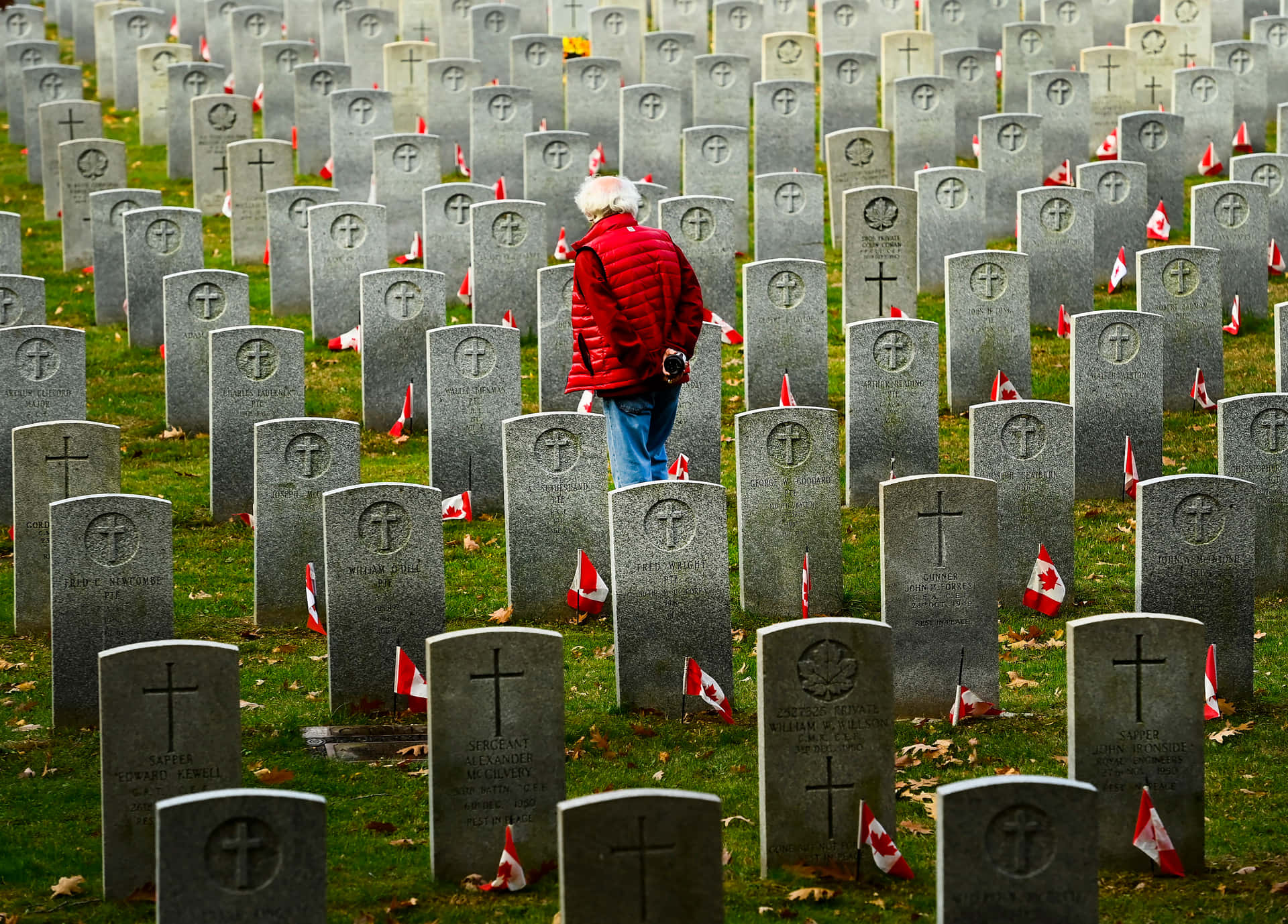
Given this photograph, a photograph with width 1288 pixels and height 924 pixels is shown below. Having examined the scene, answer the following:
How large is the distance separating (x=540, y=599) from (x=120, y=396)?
473 cm

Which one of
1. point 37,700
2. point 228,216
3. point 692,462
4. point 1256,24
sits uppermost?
point 1256,24

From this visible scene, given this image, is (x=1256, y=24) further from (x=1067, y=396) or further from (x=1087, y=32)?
(x=1067, y=396)

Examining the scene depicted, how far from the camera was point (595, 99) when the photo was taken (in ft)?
59.2

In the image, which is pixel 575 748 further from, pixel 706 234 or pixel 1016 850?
pixel 706 234

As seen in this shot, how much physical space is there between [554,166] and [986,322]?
467 cm

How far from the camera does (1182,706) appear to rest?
269 inches

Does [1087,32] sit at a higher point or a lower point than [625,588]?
higher

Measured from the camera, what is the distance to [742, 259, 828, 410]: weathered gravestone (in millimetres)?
12297

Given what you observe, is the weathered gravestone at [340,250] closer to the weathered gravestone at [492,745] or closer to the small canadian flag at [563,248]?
the small canadian flag at [563,248]

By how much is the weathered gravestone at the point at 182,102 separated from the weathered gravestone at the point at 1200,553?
12.1m

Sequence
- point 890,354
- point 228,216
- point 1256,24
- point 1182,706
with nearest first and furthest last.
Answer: point 1182,706
point 890,354
point 228,216
point 1256,24

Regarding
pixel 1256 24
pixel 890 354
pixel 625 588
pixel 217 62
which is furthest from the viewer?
pixel 217 62

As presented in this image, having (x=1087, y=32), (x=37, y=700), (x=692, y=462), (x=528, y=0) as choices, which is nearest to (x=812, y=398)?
(x=692, y=462)

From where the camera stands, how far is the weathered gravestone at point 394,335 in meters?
12.4
